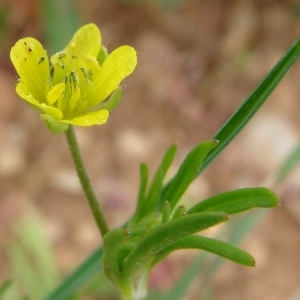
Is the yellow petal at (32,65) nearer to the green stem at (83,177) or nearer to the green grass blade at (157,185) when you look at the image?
the green stem at (83,177)

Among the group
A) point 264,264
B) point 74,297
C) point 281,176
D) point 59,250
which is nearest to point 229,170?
point 264,264

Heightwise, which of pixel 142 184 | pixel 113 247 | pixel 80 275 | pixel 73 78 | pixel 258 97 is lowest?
pixel 80 275

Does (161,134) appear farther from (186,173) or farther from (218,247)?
(218,247)

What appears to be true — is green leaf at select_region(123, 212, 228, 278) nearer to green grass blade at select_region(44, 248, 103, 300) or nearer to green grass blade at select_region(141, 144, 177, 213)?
green grass blade at select_region(141, 144, 177, 213)

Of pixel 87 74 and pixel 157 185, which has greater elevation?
pixel 87 74

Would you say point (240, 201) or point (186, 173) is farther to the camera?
Result: point (186, 173)

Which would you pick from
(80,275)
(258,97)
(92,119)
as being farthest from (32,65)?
(80,275)

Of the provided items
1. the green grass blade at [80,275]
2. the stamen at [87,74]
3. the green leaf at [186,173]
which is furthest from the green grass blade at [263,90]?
the green grass blade at [80,275]

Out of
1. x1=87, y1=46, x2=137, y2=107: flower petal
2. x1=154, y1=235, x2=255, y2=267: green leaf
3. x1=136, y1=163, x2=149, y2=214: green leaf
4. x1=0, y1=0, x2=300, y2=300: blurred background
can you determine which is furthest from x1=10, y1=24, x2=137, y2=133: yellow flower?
x1=0, y1=0, x2=300, y2=300: blurred background
